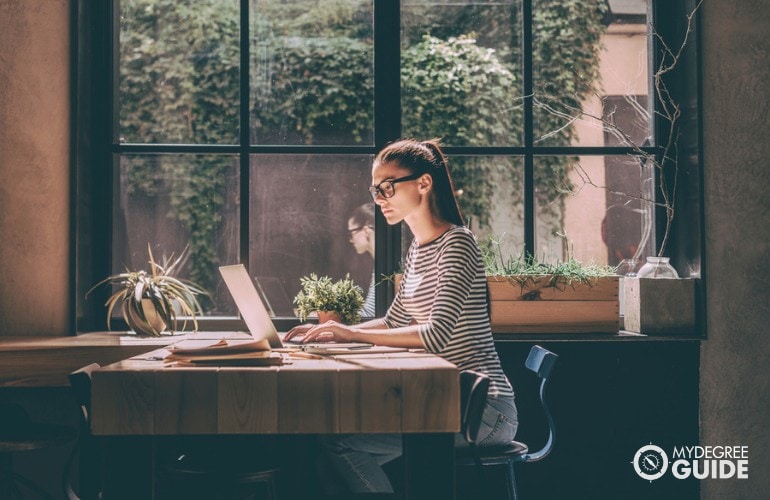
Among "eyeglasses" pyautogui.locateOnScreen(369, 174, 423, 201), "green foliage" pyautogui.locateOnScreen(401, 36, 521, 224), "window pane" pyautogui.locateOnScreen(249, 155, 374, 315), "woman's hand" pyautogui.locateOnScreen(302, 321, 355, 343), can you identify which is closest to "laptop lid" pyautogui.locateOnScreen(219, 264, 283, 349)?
"woman's hand" pyautogui.locateOnScreen(302, 321, 355, 343)

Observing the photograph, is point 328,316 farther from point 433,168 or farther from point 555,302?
point 555,302

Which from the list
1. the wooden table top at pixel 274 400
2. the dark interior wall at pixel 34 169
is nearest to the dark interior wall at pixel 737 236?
the wooden table top at pixel 274 400

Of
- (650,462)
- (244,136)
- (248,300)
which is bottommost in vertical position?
(650,462)

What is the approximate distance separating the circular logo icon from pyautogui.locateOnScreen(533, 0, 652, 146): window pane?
1395mm

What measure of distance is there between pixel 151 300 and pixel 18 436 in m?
0.75

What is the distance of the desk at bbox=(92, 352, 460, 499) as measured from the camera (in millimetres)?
1791

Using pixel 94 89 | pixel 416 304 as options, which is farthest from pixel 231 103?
pixel 416 304

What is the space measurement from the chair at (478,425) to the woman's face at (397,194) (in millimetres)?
713

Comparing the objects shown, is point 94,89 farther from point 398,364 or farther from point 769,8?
point 769,8

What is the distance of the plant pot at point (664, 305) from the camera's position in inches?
128

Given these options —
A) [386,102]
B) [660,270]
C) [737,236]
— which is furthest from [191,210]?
[737,236]

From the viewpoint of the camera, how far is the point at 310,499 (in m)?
2.47

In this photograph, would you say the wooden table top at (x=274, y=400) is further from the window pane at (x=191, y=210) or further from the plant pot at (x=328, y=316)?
the window pane at (x=191, y=210)

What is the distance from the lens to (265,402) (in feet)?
5.93
